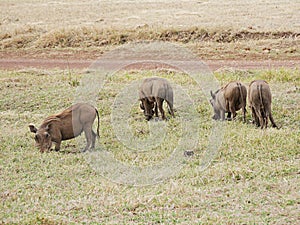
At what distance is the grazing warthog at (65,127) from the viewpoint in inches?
335

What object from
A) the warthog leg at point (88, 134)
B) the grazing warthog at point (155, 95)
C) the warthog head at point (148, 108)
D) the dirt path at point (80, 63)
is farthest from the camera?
the dirt path at point (80, 63)

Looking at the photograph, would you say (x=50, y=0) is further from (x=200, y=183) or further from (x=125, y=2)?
(x=200, y=183)

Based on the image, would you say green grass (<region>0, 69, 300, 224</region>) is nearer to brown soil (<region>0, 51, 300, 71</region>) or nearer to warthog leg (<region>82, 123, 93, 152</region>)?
warthog leg (<region>82, 123, 93, 152</region>)

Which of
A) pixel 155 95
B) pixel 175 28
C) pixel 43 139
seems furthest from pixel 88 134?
pixel 175 28

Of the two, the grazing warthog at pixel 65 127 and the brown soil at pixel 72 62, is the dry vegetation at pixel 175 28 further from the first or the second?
the grazing warthog at pixel 65 127

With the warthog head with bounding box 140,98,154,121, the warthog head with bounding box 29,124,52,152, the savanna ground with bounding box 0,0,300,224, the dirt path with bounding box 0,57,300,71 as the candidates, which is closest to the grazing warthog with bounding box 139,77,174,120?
the warthog head with bounding box 140,98,154,121

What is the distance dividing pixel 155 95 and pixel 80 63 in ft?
26.8

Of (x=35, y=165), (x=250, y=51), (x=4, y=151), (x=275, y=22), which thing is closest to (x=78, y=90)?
(x=4, y=151)

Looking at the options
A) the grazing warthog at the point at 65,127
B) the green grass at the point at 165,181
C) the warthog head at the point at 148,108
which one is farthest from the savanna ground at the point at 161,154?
the grazing warthog at the point at 65,127

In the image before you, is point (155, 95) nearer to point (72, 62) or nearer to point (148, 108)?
point (148, 108)

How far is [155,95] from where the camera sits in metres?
10.3

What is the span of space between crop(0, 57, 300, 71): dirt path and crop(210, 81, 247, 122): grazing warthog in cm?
538

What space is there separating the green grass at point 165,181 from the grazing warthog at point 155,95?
0.77 feet

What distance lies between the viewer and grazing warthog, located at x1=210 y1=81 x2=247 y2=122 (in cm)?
1001
